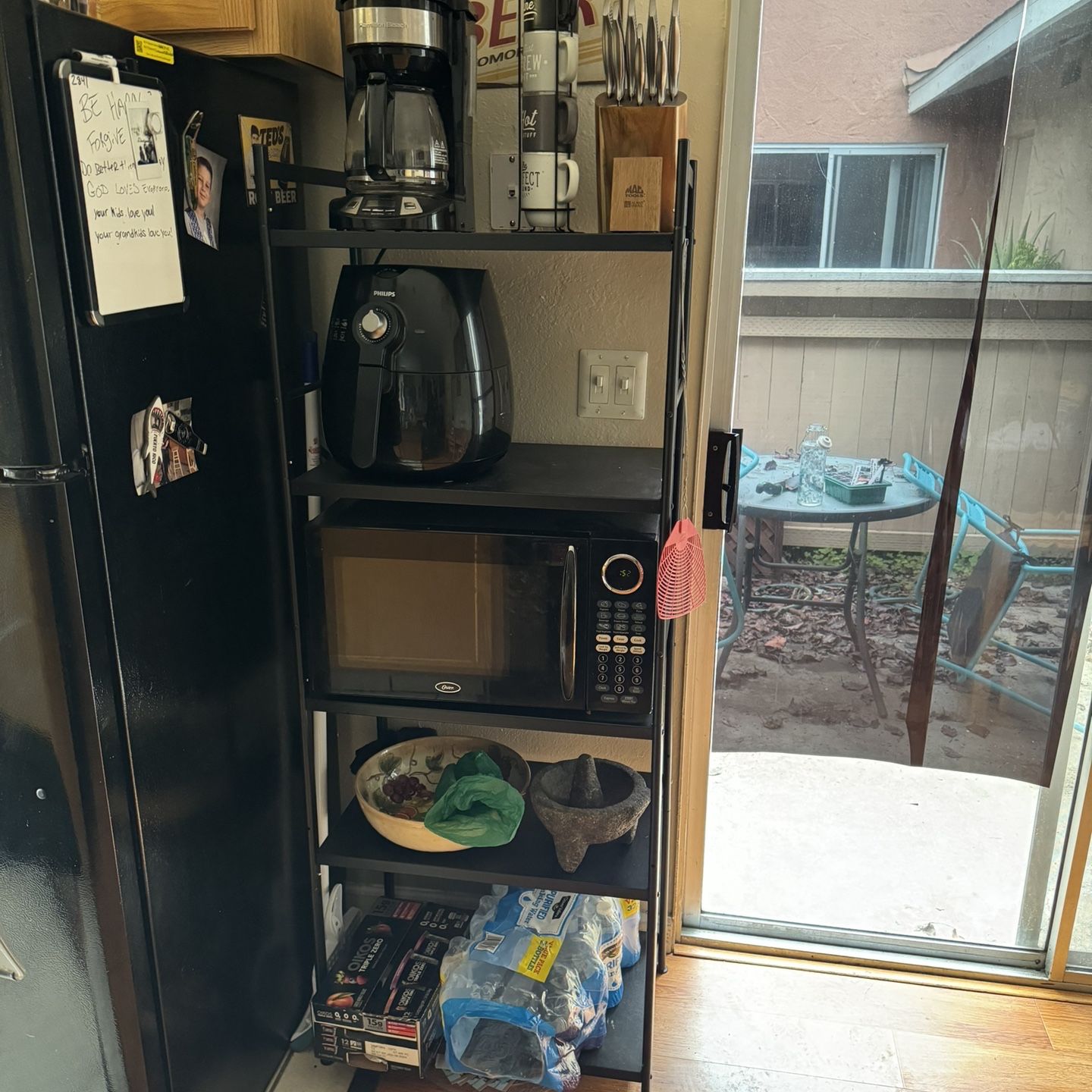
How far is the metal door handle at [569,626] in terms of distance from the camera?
53.6 inches

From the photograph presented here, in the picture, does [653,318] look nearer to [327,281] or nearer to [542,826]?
[327,281]

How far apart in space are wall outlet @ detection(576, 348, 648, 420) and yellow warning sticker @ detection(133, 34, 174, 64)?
0.75 metres

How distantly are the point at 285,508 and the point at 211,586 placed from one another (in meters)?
0.15

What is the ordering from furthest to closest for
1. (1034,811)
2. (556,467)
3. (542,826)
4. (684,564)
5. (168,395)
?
(1034,811), (542,826), (556,467), (684,564), (168,395)

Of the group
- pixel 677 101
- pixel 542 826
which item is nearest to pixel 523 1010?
pixel 542 826

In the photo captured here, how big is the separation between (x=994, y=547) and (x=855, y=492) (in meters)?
0.26

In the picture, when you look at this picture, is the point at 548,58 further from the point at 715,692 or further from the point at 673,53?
the point at 715,692

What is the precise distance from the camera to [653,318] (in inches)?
64.4

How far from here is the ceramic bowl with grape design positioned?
60.6 inches

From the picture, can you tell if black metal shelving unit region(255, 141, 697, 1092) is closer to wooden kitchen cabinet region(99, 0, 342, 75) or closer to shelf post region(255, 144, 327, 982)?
shelf post region(255, 144, 327, 982)

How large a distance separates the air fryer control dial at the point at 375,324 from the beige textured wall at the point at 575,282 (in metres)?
0.40

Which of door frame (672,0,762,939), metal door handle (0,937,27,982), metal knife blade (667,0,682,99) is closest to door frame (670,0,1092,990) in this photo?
door frame (672,0,762,939)

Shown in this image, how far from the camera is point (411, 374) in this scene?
131 centimetres

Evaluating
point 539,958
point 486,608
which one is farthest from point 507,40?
point 539,958
